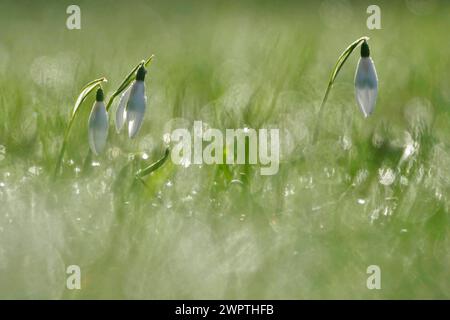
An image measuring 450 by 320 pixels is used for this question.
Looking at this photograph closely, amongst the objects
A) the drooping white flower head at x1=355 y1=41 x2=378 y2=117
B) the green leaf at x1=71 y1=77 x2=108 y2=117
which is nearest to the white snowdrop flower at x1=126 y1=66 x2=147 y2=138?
the green leaf at x1=71 y1=77 x2=108 y2=117

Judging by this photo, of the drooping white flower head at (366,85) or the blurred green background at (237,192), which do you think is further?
the drooping white flower head at (366,85)

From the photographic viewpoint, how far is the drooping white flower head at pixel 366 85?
2.79 m

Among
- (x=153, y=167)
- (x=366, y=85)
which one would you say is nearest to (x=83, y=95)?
(x=153, y=167)

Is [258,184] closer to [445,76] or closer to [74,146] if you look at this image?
[74,146]

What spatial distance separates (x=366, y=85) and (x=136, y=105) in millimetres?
721

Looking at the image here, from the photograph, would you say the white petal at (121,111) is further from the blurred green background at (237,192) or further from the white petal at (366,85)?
the white petal at (366,85)

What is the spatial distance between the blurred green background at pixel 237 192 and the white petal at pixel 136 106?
5.5 inches

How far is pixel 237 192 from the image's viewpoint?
8.66 ft

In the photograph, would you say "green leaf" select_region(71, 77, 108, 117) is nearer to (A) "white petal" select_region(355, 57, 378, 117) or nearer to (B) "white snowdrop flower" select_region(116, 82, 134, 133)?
(B) "white snowdrop flower" select_region(116, 82, 134, 133)

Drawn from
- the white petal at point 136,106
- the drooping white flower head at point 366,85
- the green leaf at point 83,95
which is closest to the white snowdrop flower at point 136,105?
the white petal at point 136,106

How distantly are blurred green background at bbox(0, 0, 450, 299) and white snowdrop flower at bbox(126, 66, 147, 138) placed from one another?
143 mm

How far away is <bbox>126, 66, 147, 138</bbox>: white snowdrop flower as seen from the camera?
270 cm

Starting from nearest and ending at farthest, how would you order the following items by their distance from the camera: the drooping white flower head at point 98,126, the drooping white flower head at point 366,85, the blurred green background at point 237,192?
the blurred green background at point 237,192, the drooping white flower head at point 98,126, the drooping white flower head at point 366,85
